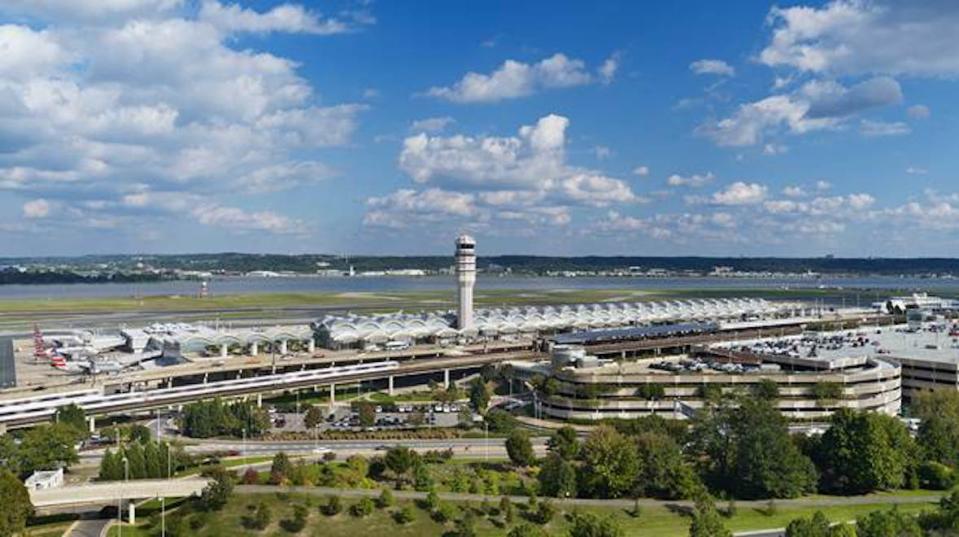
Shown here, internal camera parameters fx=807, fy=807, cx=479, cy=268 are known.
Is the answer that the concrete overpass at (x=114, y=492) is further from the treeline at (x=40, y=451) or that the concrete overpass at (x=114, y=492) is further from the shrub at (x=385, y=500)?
the shrub at (x=385, y=500)

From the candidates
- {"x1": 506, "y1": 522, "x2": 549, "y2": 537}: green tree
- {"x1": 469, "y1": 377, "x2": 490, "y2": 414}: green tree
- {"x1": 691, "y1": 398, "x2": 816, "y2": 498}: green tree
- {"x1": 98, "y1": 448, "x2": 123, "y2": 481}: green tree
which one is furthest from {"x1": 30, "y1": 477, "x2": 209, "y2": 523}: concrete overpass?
{"x1": 469, "y1": 377, "x2": 490, "y2": 414}: green tree

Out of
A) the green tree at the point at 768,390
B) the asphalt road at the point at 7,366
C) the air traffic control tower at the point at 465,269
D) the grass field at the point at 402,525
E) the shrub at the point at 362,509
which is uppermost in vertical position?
the air traffic control tower at the point at 465,269

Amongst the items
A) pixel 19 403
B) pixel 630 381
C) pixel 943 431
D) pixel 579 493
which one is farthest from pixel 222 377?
pixel 943 431

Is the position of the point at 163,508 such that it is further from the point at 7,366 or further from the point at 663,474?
the point at 7,366

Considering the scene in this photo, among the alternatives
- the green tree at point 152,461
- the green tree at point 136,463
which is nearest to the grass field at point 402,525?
the green tree at point 136,463

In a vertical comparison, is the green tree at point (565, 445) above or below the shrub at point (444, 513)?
above

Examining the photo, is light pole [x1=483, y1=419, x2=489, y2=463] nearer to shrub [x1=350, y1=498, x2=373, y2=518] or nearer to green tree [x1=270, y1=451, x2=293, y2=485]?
shrub [x1=350, y1=498, x2=373, y2=518]
